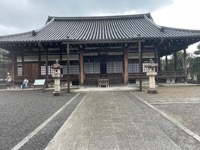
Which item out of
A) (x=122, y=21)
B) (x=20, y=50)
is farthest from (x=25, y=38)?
(x=122, y=21)

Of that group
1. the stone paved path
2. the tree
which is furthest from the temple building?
the stone paved path

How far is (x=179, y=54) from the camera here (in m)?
28.6

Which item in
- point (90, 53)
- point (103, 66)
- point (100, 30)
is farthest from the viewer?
point (100, 30)

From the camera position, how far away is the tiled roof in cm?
1660

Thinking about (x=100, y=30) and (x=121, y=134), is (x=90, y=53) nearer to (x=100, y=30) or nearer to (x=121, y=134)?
(x=100, y=30)

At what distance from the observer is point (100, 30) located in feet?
67.2

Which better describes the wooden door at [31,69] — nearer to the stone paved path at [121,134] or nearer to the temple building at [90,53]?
the temple building at [90,53]

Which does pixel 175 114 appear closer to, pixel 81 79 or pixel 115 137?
pixel 115 137

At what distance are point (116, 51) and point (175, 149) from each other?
51.2 feet

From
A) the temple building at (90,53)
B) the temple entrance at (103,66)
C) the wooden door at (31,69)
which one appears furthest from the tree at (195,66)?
the wooden door at (31,69)

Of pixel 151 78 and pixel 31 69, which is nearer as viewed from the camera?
pixel 151 78

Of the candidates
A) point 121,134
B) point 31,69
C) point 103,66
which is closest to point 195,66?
point 103,66

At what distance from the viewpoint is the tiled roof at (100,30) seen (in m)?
16.6

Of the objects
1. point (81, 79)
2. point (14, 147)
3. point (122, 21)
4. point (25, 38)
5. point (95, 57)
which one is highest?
point (122, 21)
